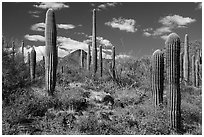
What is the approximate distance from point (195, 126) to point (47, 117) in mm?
5303

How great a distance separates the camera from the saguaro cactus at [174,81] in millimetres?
9484

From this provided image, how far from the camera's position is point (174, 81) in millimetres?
9484

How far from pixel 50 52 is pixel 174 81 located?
223 inches

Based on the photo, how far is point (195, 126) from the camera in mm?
10445

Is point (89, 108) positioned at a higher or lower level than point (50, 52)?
lower

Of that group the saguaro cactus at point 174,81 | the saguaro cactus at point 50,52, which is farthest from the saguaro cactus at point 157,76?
the saguaro cactus at point 50,52

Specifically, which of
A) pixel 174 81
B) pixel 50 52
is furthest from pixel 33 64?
pixel 174 81

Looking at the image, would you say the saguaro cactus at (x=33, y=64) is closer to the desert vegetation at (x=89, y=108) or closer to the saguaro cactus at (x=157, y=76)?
the desert vegetation at (x=89, y=108)

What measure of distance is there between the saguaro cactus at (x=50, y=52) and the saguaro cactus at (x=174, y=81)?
516cm

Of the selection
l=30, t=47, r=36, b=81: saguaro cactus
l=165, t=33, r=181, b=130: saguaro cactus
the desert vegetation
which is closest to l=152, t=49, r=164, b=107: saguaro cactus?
the desert vegetation

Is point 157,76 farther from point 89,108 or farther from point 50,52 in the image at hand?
point 50,52

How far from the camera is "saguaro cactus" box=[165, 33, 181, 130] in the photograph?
9484 mm

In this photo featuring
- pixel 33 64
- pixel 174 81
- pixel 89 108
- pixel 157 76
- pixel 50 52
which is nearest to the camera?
pixel 174 81

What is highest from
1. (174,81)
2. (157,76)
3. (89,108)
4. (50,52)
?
(50,52)
